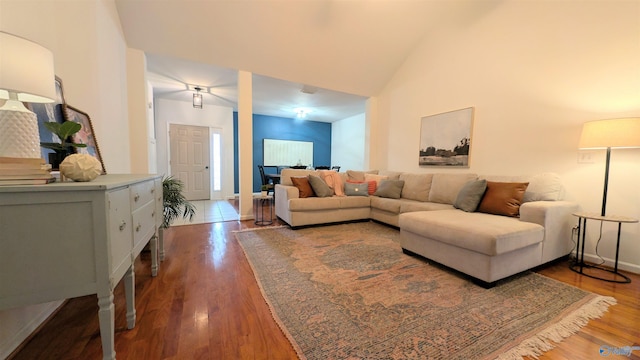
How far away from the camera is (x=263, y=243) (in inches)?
109

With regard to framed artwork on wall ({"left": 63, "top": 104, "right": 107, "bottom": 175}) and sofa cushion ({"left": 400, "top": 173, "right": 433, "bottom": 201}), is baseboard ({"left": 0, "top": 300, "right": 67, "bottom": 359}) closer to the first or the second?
framed artwork on wall ({"left": 63, "top": 104, "right": 107, "bottom": 175})

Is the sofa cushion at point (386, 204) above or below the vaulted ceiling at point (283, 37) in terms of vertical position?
below

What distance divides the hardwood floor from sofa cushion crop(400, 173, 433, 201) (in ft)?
5.41

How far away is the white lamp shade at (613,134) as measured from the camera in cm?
188

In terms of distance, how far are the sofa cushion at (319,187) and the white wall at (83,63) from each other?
2.42 m

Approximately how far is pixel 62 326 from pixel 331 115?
262 inches

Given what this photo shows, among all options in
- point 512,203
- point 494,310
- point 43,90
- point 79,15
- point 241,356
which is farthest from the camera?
point 512,203

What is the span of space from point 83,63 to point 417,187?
4040 mm

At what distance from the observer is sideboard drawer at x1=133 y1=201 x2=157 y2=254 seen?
1292 mm

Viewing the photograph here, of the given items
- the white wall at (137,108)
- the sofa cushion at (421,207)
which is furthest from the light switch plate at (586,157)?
the white wall at (137,108)

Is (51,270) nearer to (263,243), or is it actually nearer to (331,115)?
(263,243)

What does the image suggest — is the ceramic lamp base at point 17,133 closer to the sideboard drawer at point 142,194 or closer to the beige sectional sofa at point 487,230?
the sideboard drawer at point 142,194

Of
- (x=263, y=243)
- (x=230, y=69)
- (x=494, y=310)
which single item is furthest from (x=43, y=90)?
(x=230, y=69)

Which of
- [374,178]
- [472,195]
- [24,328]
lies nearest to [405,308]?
[472,195]
